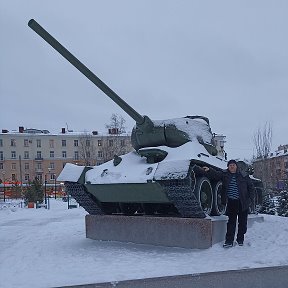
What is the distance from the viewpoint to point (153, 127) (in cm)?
859

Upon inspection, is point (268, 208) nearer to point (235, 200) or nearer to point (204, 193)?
point (204, 193)

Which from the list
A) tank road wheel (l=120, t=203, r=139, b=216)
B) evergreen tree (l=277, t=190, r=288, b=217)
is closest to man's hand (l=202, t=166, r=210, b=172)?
tank road wheel (l=120, t=203, r=139, b=216)

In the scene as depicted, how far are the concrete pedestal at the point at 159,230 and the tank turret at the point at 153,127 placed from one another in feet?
5.24

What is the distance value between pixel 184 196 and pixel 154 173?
633 mm

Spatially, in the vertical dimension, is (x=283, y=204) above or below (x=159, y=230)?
below

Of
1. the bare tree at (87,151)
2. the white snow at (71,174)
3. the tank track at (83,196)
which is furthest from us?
the bare tree at (87,151)

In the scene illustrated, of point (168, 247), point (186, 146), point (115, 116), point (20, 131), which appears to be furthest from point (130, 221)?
point (20, 131)

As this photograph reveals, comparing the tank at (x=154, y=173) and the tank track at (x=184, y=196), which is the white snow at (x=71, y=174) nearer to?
the tank at (x=154, y=173)

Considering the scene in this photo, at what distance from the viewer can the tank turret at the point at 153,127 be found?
7.84 m

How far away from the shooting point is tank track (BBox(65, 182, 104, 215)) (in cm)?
855

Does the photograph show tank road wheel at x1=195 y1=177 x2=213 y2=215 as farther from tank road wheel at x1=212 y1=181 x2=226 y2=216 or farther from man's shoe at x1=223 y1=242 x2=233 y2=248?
man's shoe at x1=223 y1=242 x2=233 y2=248

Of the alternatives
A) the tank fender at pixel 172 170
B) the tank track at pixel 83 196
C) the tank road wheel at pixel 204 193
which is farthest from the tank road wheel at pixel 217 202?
the tank track at pixel 83 196

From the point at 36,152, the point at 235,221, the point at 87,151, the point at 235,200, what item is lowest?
the point at 235,221

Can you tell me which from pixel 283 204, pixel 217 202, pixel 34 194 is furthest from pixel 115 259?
pixel 34 194
